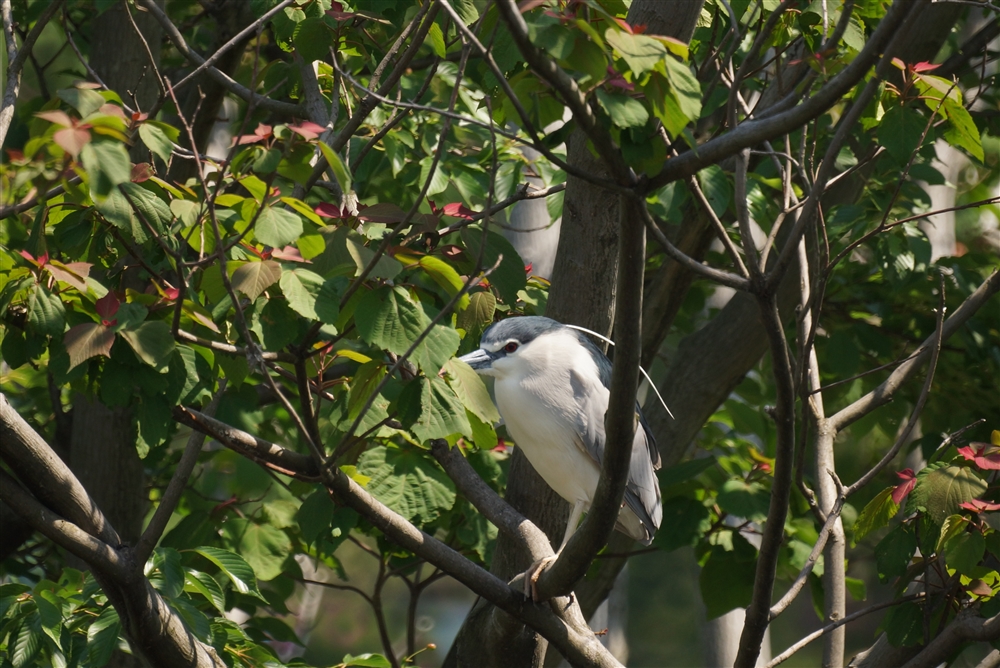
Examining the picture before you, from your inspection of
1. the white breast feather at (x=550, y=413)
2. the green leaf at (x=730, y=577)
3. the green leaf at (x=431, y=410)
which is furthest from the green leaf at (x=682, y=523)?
the green leaf at (x=431, y=410)

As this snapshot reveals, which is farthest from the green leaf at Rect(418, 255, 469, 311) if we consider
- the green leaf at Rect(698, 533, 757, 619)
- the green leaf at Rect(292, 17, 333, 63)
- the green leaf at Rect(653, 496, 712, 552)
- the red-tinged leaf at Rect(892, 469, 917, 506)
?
the green leaf at Rect(698, 533, 757, 619)

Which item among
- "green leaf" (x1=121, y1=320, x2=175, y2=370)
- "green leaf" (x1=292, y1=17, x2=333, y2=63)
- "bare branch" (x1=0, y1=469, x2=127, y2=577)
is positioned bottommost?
"bare branch" (x1=0, y1=469, x2=127, y2=577)

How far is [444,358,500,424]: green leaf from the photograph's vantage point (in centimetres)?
205

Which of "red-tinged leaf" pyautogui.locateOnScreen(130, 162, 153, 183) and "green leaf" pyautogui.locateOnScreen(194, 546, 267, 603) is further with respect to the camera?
"green leaf" pyautogui.locateOnScreen(194, 546, 267, 603)

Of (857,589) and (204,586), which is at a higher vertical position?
(204,586)

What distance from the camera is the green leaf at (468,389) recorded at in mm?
2053

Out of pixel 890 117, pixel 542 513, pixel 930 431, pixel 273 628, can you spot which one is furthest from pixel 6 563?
pixel 930 431

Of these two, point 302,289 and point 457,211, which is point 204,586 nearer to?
point 302,289

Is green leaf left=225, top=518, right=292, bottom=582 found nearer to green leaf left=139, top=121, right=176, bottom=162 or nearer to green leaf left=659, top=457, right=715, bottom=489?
green leaf left=659, top=457, right=715, bottom=489

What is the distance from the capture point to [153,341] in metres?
1.89

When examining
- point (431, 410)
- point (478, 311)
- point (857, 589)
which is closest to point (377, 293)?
point (431, 410)

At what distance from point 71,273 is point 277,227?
52 cm

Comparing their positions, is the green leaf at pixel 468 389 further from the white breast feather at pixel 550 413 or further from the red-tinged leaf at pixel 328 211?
the white breast feather at pixel 550 413

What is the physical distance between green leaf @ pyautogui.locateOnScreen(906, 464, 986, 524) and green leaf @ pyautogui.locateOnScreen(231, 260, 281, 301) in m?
1.62
